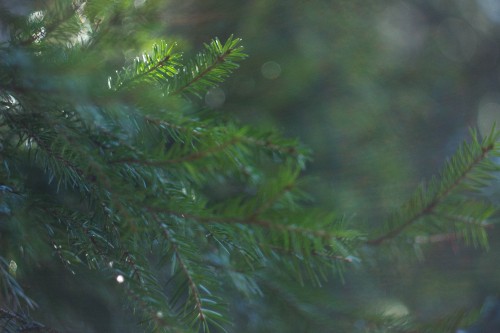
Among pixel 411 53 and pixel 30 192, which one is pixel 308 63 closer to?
pixel 411 53

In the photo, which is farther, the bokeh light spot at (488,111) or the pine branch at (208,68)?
the bokeh light spot at (488,111)

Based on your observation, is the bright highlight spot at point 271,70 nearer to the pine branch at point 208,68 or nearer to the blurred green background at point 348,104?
the blurred green background at point 348,104

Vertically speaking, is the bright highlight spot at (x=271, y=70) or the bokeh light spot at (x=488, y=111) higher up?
the bright highlight spot at (x=271, y=70)

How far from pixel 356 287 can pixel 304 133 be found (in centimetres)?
32

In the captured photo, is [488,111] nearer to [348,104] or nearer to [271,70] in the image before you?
[348,104]

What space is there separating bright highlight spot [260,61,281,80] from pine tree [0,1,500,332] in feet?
1.92

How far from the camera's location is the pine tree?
1.44 ft

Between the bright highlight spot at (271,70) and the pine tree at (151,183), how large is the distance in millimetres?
584

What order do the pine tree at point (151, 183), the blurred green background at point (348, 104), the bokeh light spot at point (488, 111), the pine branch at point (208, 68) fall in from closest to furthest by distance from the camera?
the pine tree at point (151, 183)
the pine branch at point (208, 68)
the blurred green background at point (348, 104)
the bokeh light spot at point (488, 111)

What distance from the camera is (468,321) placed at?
59cm

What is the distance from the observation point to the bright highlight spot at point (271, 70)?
123 centimetres

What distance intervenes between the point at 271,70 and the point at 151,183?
769 millimetres

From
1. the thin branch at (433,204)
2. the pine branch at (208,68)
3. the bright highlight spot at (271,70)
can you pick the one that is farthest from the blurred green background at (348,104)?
the pine branch at (208,68)

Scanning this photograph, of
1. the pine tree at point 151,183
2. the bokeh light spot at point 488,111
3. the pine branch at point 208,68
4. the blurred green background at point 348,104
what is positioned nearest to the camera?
the pine tree at point 151,183
